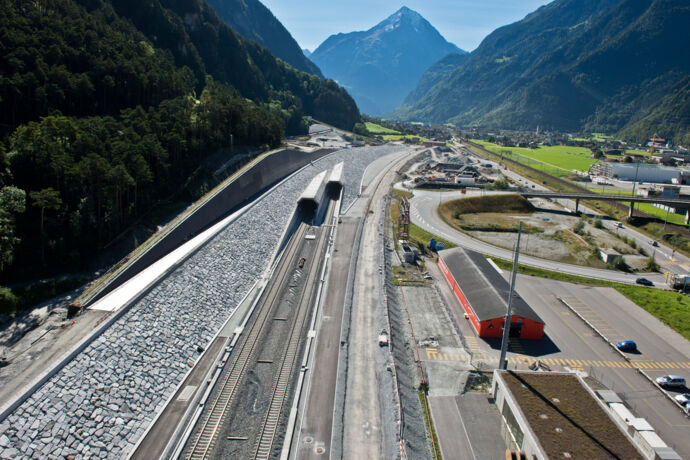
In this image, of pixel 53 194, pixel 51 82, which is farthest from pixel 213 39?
pixel 53 194

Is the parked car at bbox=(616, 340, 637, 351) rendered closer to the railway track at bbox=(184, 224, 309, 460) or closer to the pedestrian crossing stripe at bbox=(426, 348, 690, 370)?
the pedestrian crossing stripe at bbox=(426, 348, 690, 370)

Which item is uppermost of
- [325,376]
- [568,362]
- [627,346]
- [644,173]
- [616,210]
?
[644,173]

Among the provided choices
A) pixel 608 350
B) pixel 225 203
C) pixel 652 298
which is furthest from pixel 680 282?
pixel 225 203

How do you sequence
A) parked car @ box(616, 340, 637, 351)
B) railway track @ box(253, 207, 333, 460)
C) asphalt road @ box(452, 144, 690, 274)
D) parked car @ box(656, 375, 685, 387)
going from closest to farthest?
railway track @ box(253, 207, 333, 460), parked car @ box(656, 375, 685, 387), parked car @ box(616, 340, 637, 351), asphalt road @ box(452, 144, 690, 274)

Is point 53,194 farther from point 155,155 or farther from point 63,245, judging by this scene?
point 155,155

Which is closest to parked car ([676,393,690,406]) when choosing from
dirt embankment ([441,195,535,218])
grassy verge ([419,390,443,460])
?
grassy verge ([419,390,443,460])

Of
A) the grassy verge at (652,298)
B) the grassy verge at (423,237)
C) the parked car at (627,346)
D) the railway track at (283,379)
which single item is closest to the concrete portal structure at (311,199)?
the grassy verge at (423,237)

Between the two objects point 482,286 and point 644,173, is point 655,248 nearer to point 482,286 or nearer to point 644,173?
point 482,286
